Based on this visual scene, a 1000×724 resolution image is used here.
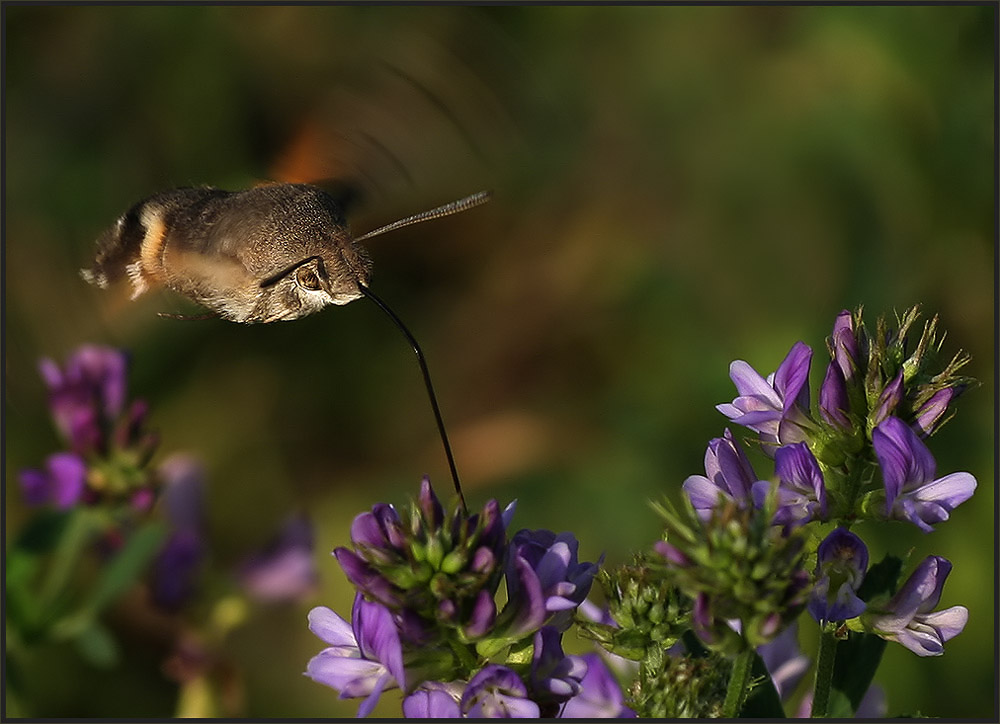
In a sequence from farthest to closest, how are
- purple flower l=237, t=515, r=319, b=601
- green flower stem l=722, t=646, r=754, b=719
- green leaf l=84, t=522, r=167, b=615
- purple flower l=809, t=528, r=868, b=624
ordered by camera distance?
purple flower l=237, t=515, r=319, b=601 < green leaf l=84, t=522, r=167, b=615 < purple flower l=809, t=528, r=868, b=624 < green flower stem l=722, t=646, r=754, b=719

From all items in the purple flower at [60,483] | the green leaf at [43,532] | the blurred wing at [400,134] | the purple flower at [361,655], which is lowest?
the purple flower at [361,655]

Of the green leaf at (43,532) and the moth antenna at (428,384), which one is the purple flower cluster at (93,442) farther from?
the moth antenna at (428,384)

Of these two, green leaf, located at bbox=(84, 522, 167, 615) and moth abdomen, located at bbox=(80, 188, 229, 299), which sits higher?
moth abdomen, located at bbox=(80, 188, 229, 299)

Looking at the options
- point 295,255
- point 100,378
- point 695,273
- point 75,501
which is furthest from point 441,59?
point 695,273

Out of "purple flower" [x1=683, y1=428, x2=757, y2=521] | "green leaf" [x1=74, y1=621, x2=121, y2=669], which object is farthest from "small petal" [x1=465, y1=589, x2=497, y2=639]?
"green leaf" [x1=74, y1=621, x2=121, y2=669]

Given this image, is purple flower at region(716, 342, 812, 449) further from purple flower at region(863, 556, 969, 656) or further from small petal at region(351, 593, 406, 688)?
small petal at region(351, 593, 406, 688)

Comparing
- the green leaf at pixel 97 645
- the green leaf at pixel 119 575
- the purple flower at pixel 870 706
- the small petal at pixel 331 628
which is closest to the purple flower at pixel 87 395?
the green leaf at pixel 119 575
